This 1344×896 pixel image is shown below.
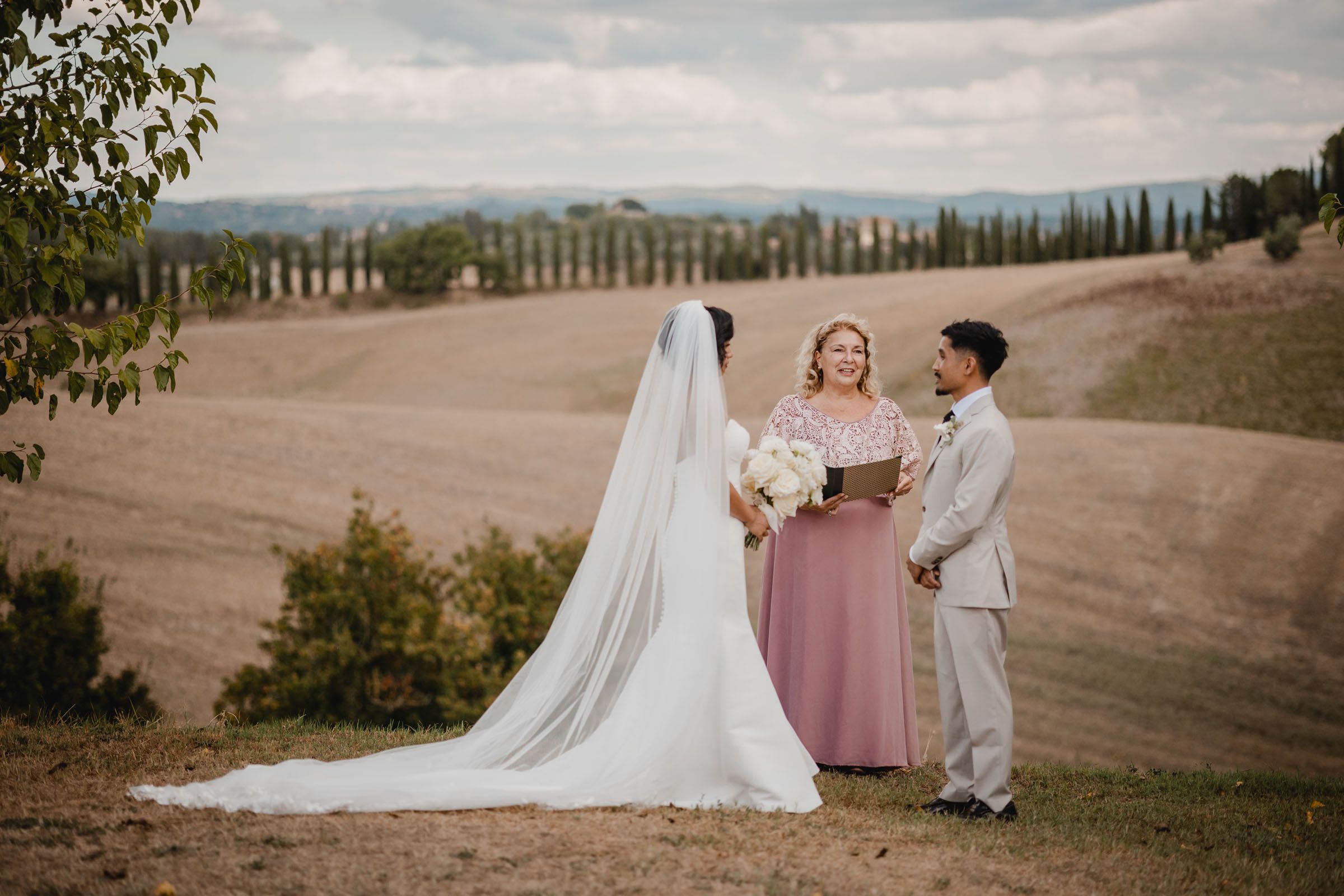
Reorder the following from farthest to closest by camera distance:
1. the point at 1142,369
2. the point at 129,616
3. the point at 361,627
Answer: the point at 1142,369, the point at 129,616, the point at 361,627

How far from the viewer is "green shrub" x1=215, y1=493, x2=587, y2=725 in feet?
58.2

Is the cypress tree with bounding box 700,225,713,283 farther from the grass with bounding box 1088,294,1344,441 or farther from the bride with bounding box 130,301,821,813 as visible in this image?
the bride with bounding box 130,301,821,813

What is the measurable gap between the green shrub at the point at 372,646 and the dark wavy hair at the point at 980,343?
1316 centimetres

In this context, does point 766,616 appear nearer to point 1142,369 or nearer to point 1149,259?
point 1142,369

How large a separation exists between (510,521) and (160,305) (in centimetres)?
2380

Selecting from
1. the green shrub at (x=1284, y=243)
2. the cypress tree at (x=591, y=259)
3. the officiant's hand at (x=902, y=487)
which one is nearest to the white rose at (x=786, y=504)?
the officiant's hand at (x=902, y=487)

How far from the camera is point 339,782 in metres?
5.66

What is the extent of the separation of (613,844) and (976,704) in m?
2.22

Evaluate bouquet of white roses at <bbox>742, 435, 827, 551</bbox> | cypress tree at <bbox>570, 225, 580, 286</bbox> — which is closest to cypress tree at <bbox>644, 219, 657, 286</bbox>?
cypress tree at <bbox>570, 225, 580, 286</bbox>

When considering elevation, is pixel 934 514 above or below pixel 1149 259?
below

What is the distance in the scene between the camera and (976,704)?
238 inches

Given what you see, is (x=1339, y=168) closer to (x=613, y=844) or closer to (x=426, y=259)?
(x=426, y=259)

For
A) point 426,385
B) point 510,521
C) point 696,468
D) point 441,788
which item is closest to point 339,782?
point 441,788

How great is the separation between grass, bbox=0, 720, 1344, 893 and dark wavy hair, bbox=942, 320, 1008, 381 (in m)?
2.52
